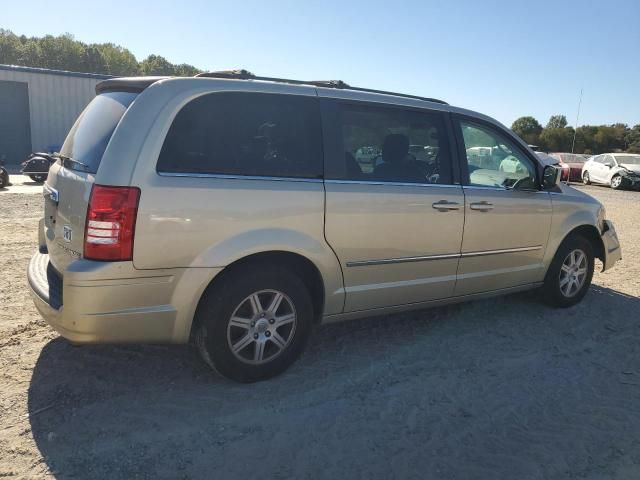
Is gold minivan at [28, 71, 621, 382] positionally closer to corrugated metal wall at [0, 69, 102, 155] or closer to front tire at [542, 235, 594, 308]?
front tire at [542, 235, 594, 308]

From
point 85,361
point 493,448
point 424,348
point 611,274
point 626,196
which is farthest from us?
point 626,196

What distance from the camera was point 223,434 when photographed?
2.98m

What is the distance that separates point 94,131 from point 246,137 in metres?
0.98

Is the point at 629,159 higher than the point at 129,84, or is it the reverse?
the point at 129,84

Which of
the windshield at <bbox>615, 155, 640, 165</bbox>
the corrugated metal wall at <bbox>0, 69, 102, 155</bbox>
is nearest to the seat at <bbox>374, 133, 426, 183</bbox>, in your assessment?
the corrugated metal wall at <bbox>0, 69, 102, 155</bbox>

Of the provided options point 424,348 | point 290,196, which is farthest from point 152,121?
point 424,348

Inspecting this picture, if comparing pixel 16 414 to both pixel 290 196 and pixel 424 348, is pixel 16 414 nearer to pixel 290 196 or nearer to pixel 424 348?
pixel 290 196

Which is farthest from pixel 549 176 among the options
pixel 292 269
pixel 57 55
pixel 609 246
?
pixel 57 55

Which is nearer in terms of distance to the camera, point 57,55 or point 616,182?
point 616,182

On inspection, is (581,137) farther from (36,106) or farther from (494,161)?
(494,161)

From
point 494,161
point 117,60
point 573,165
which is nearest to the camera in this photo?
point 494,161

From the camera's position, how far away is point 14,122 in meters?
23.4

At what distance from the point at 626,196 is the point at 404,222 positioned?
63.0ft

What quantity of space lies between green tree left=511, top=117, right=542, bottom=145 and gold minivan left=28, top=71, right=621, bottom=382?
53.0m
